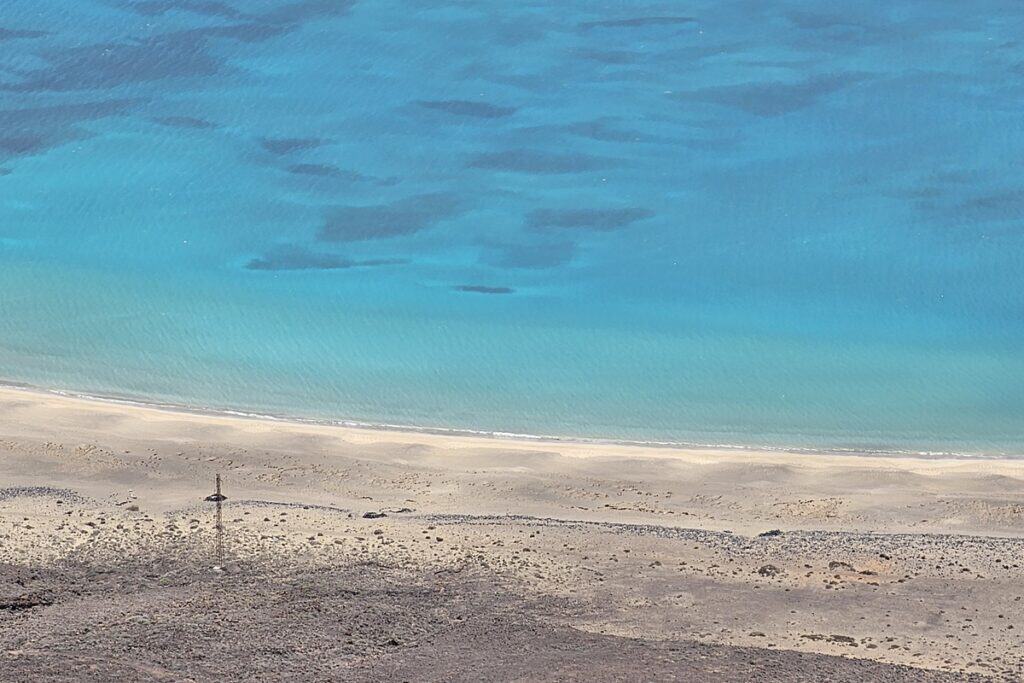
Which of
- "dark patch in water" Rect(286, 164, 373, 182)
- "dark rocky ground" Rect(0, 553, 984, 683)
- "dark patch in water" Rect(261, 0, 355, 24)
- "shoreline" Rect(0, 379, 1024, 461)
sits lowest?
"dark rocky ground" Rect(0, 553, 984, 683)

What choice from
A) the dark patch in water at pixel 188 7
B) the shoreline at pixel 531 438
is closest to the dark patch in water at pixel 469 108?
the dark patch in water at pixel 188 7

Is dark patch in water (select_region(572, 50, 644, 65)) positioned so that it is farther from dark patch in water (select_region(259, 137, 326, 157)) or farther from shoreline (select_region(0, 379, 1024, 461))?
shoreline (select_region(0, 379, 1024, 461))

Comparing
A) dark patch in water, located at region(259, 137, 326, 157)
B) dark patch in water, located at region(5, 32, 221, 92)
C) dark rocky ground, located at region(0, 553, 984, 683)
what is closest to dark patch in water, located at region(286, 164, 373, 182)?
dark patch in water, located at region(259, 137, 326, 157)

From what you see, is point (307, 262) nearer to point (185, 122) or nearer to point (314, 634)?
point (185, 122)

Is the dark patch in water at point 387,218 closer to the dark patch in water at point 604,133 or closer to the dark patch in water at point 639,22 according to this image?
the dark patch in water at point 604,133

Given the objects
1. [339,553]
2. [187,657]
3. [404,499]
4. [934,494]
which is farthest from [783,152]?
[187,657]
